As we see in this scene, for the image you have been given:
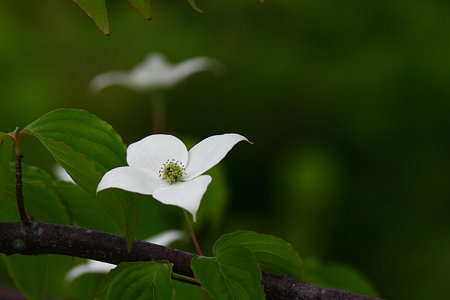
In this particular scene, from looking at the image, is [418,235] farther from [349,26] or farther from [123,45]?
[123,45]

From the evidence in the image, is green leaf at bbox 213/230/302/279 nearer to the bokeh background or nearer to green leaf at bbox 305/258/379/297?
green leaf at bbox 305/258/379/297

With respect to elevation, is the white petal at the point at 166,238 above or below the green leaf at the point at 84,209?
below

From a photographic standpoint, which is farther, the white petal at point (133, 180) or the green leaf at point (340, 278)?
the green leaf at point (340, 278)

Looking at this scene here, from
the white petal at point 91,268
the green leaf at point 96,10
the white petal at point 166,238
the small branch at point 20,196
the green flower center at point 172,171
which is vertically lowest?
the white petal at point 91,268

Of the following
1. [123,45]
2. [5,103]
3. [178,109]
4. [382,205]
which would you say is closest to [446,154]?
[382,205]

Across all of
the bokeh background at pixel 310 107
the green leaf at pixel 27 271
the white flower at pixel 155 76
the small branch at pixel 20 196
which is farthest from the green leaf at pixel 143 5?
the bokeh background at pixel 310 107

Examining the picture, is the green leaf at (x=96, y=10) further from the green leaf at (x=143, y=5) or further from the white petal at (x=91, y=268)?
the white petal at (x=91, y=268)

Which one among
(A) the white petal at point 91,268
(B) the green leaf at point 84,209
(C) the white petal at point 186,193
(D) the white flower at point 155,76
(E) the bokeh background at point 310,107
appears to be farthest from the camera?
(E) the bokeh background at point 310,107
